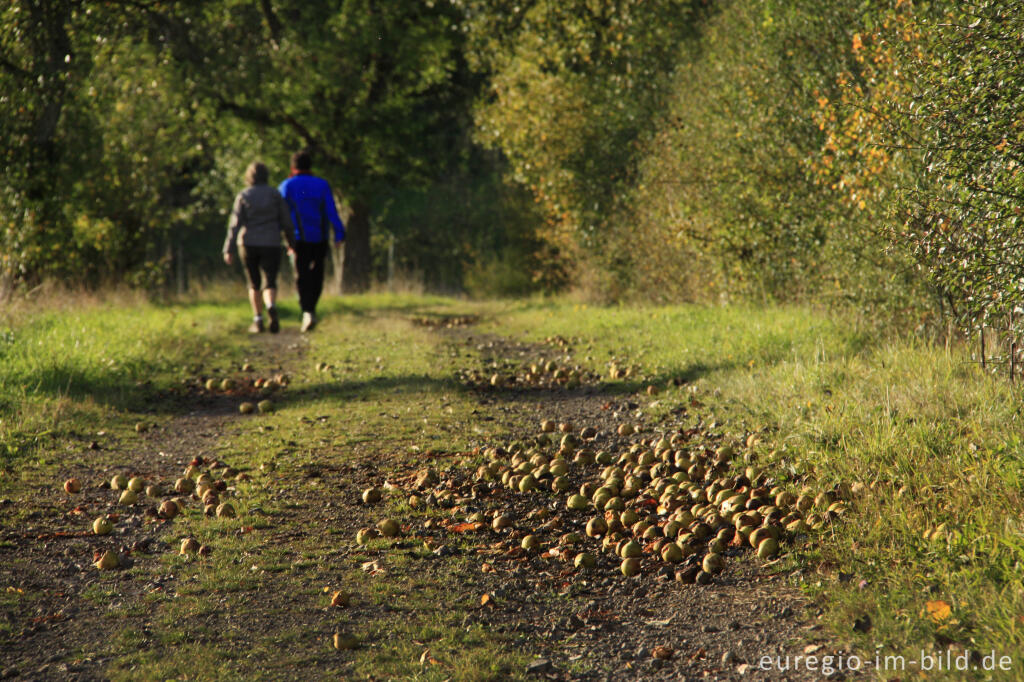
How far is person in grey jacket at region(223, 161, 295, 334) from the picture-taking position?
1258 centimetres

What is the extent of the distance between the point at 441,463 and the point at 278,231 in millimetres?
A: 6978

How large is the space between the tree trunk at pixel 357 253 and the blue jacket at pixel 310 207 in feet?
38.3

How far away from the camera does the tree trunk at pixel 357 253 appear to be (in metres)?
25.2

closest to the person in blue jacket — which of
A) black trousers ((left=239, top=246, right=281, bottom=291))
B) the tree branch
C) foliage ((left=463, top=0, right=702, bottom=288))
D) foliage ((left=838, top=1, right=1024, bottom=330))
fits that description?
black trousers ((left=239, top=246, right=281, bottom=291))

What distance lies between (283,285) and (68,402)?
15229 mm

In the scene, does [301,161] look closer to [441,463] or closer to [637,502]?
[441,463]

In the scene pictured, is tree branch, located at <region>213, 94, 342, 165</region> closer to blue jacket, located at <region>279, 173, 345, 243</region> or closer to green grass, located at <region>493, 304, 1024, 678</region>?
blue jacket, located at <region>279, 173, 345, 243</region>

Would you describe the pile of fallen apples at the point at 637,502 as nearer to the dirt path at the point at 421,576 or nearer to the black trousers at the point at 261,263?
the dirt path at the point at 421,576

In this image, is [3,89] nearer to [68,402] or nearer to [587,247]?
[68,402]

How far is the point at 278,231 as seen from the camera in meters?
12.9

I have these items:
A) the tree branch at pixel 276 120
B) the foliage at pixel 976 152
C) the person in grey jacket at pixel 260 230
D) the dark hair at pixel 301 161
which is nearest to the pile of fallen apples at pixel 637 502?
the foliage at pixel 976 152

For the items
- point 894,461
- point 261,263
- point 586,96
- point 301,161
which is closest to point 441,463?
point 894,461

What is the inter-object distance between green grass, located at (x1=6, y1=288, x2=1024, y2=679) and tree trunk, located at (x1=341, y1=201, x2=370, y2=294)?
12704mm

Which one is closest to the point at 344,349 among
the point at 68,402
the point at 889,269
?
the point at 68,402
